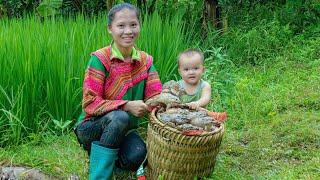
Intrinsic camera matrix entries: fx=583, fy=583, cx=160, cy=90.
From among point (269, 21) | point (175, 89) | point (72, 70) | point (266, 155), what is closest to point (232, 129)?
point (266, 155)

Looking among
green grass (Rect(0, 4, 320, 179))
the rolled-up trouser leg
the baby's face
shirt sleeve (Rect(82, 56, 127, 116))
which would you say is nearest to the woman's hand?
shirt sleeve (Rect(82, 56, 127, 116))

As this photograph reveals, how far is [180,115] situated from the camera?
349 centimetres

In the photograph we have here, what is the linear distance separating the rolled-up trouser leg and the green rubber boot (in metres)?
0.12

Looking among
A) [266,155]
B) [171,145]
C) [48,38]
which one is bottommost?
[266,155]

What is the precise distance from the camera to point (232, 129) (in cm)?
473

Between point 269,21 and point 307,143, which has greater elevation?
point 269,21

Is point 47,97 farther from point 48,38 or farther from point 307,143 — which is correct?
point 307,143

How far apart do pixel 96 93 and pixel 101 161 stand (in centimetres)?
43

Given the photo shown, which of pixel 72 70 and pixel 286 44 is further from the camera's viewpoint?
pixel 286 44

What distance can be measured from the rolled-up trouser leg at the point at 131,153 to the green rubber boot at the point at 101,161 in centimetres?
12

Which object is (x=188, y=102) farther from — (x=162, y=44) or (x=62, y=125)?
(x=162, y=44)

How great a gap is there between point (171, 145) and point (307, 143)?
1.35 metres

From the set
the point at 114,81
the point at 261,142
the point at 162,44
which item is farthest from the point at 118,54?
the point at 162,44

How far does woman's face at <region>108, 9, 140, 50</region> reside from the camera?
12.0 feet
